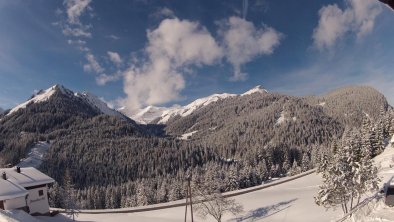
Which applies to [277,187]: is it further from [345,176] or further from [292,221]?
[345,176]

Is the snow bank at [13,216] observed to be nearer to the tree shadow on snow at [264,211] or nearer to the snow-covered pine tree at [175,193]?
the tree shadow on snow at [264,211]

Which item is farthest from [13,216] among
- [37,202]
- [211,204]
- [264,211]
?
[264,211]

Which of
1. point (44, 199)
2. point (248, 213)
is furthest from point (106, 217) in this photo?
point (248, 213)

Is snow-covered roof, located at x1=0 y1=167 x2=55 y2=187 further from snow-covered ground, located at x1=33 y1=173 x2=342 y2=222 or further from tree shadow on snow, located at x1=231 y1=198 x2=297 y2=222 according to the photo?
tree shadow on snow, located at x1=231 y1=198 x2=297 y2=222

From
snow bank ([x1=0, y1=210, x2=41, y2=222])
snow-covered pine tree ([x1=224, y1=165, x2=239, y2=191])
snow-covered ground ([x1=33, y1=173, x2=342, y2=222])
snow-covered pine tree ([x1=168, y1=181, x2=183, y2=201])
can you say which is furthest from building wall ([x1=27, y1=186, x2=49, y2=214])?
snow-covered pine tree ([x1=224, y1=165, x2=239, y2=191])

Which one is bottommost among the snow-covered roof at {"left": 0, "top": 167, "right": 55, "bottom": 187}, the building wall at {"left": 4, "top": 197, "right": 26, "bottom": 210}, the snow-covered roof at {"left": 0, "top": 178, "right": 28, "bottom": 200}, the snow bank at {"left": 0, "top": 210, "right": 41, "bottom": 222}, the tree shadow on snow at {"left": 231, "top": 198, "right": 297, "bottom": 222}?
the tree shadow on snow at {"left": 231, "top": 198, "right": 297, "bottom": 222}

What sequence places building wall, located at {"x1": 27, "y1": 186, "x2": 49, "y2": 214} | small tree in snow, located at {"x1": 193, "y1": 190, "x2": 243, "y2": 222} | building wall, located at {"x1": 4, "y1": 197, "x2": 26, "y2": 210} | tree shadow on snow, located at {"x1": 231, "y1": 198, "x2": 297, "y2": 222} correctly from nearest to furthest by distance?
building wall, located at {"x1": 4, "y1": 197, "x2": 26, "y2": 210} < building wall, located at {"x1": 27, "y1": 186, "x2": 49, "y2": 214} < small tree in snow, located at {"x1": 193, "y1": 190, "x2": 243, "y2": 222} < tree shadow on snow, located at {"x1": 231, "y1": 198, "x2": 297, "y2": 222}
